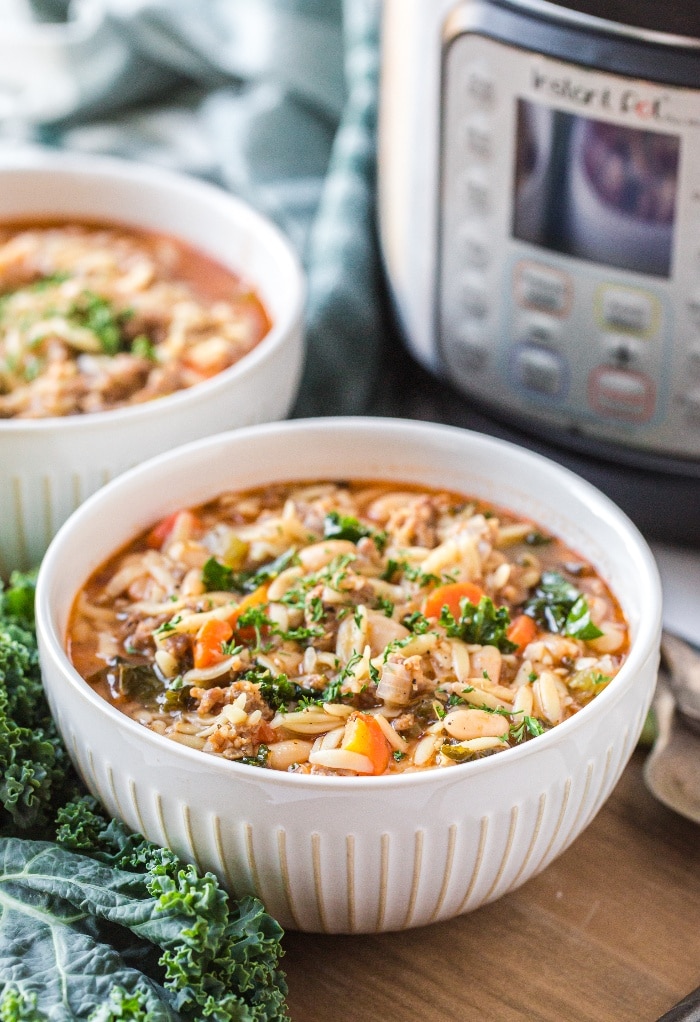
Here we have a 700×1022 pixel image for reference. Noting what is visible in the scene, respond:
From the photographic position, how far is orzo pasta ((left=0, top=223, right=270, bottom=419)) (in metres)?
1.72

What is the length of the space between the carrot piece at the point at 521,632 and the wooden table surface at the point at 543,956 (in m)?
0.24

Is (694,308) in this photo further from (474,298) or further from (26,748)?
(26,748)

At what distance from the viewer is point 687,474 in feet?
5.41

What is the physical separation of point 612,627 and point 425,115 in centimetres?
64

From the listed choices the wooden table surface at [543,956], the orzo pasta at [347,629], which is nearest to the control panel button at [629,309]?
the orzo pasta at [347,629]

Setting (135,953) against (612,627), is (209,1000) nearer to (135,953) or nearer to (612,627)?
(135,953)

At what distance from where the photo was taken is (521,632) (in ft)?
4.43

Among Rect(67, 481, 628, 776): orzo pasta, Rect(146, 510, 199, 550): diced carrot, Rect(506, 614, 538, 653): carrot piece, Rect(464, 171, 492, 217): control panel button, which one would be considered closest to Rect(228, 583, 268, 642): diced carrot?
Rect(67, 481, 628, 776): orzo pasta

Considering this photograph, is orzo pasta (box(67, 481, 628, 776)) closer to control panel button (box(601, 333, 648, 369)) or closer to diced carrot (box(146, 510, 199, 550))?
diced carrot (box(146, 510, 199, 550))

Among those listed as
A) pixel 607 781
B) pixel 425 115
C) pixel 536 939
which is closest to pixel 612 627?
pixel 607 781

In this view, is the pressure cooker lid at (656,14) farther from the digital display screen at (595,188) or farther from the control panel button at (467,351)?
the control panel button at (467,351)

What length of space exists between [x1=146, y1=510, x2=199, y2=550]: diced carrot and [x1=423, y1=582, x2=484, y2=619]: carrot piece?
29cm

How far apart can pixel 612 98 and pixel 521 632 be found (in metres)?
0.55

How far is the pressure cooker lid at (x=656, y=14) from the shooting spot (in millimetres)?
1316
